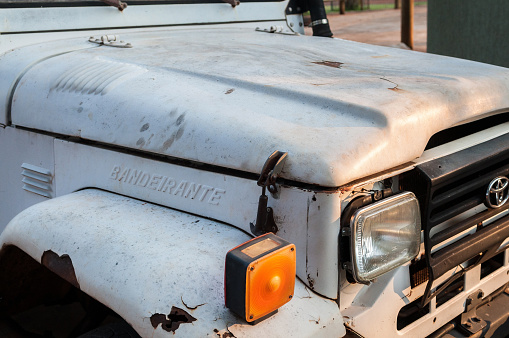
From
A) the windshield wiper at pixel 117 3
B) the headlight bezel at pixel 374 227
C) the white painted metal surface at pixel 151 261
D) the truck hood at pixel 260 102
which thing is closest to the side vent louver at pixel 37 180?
the truck hood at pixel 260 102

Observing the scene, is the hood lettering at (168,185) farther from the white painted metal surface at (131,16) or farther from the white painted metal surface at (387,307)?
the white painted metal surface at (131,16)

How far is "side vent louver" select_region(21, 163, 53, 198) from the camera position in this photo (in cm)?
221

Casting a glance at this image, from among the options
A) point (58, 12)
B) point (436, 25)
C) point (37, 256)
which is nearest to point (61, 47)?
point (58, 12)

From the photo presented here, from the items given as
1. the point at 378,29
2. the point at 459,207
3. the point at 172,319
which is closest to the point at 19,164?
the point at 172,319

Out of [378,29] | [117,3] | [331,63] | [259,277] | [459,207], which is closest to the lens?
[259,277]

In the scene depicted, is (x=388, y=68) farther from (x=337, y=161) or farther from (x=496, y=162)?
(x=337, y=161)

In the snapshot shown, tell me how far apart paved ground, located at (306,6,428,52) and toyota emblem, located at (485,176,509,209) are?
10.1 meters

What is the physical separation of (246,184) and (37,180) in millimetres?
982

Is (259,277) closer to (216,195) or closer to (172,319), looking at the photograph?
(172,319)

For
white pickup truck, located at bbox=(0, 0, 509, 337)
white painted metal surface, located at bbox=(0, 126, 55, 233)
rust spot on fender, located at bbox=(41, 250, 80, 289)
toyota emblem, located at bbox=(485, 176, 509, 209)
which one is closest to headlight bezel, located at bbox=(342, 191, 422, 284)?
white pickup truck, located at bbox=(0, 0, 509, 337)

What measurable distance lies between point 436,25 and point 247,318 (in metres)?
6.97

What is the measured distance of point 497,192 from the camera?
75.9 inches

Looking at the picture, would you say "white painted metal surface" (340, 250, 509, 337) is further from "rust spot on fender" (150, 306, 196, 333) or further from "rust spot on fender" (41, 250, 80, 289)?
"rust spot on fender" (41, 250, 80, 289)


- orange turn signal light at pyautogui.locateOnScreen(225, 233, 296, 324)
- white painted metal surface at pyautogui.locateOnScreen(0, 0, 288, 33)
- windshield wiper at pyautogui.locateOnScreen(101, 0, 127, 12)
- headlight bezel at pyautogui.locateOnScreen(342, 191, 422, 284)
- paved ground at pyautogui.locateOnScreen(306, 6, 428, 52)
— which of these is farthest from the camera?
paved ground at pyautogui.locateOnScreen(306, 6, 428, 52)
